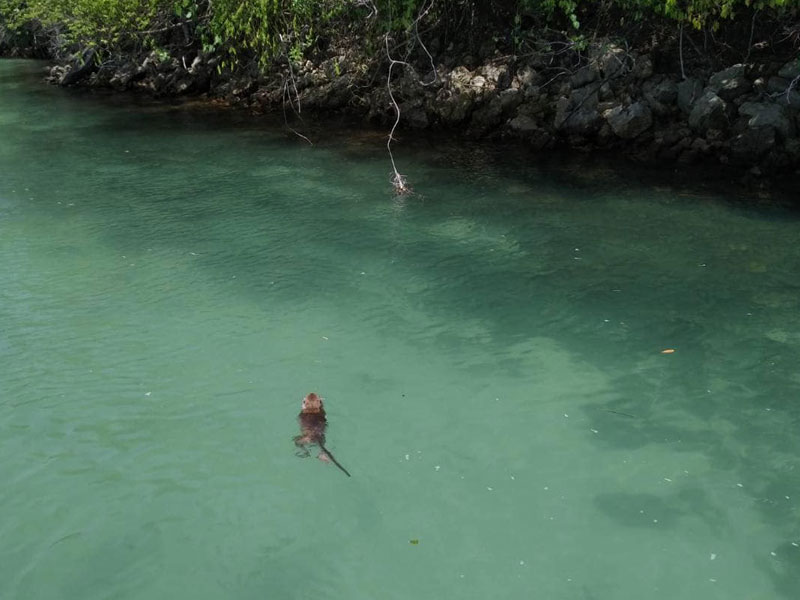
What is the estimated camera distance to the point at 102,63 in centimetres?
2177

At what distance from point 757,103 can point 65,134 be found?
13278 millimetres

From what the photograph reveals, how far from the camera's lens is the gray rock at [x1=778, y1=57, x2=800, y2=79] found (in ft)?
39.5

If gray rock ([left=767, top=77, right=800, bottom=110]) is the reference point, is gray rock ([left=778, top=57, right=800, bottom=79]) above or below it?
above

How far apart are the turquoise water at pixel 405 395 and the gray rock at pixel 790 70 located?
2.47 m

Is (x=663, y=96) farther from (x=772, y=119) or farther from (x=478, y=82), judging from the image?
(x=478, y=82)

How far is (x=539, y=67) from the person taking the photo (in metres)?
14.5

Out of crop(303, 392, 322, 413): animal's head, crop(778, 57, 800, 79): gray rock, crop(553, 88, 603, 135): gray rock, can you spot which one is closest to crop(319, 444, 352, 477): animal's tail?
crop(303, 392, 322, 413): animal's head

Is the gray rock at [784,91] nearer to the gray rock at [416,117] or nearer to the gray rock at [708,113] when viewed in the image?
the gray rock at [708,113]

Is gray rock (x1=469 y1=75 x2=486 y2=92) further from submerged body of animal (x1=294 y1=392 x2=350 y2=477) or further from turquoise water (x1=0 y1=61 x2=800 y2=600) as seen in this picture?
submerged body of animal (x1=294 y1=392 x2=350 y2=477)

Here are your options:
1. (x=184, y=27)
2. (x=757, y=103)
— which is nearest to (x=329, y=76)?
(x=184, y=27)

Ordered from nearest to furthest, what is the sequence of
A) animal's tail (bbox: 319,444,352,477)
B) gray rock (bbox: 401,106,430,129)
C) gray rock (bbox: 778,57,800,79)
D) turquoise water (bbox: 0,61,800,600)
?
turquoise water (bbox: 0,61,800,600) → animal's tail (bbox: 319,444,352,477) → gray rock (bbox: 778,57,800,79) → gray rock (bbox: 401,106,430,129)

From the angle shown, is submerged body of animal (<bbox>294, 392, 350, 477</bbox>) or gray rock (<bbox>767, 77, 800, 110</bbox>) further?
gray rock (<bbox>767, 77, 800, 110</bbox>)

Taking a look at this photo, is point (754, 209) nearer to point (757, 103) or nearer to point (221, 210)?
point (757, 103)

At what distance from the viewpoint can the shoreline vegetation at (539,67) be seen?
1255 cm
